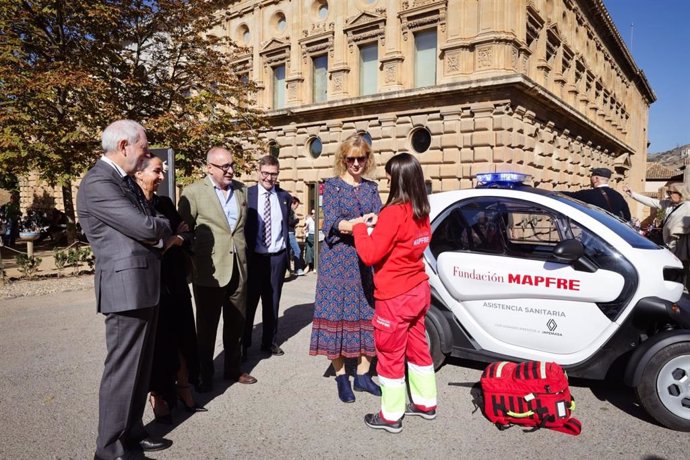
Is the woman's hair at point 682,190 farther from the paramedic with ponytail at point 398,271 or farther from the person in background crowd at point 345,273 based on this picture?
the paramedic with ponytail at point 398,271

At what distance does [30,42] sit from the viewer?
1174 centimetres

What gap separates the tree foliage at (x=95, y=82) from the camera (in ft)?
35.1

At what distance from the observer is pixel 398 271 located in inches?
122

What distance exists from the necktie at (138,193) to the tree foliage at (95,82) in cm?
898

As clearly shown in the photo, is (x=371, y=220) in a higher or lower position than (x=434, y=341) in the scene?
higher

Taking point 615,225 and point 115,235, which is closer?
point 115,235

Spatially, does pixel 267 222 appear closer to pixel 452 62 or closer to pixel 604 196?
pixel 604 196

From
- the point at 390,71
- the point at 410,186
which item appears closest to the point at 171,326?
the point at 410,186

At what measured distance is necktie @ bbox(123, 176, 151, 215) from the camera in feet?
9.19

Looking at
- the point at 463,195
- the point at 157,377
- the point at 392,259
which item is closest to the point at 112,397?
the point at 157,377

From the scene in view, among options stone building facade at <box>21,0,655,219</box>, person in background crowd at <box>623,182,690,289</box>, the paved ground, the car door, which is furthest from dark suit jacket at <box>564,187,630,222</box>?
stone building facade at <box>21,0,655,219</box>

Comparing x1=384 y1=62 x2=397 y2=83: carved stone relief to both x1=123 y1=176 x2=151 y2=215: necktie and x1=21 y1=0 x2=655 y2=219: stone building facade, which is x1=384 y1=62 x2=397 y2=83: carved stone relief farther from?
x1=123 y1=176 x2=151 y2=215: necktie

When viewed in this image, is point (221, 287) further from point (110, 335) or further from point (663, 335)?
point (663, 335)

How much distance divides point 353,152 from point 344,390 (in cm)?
199
